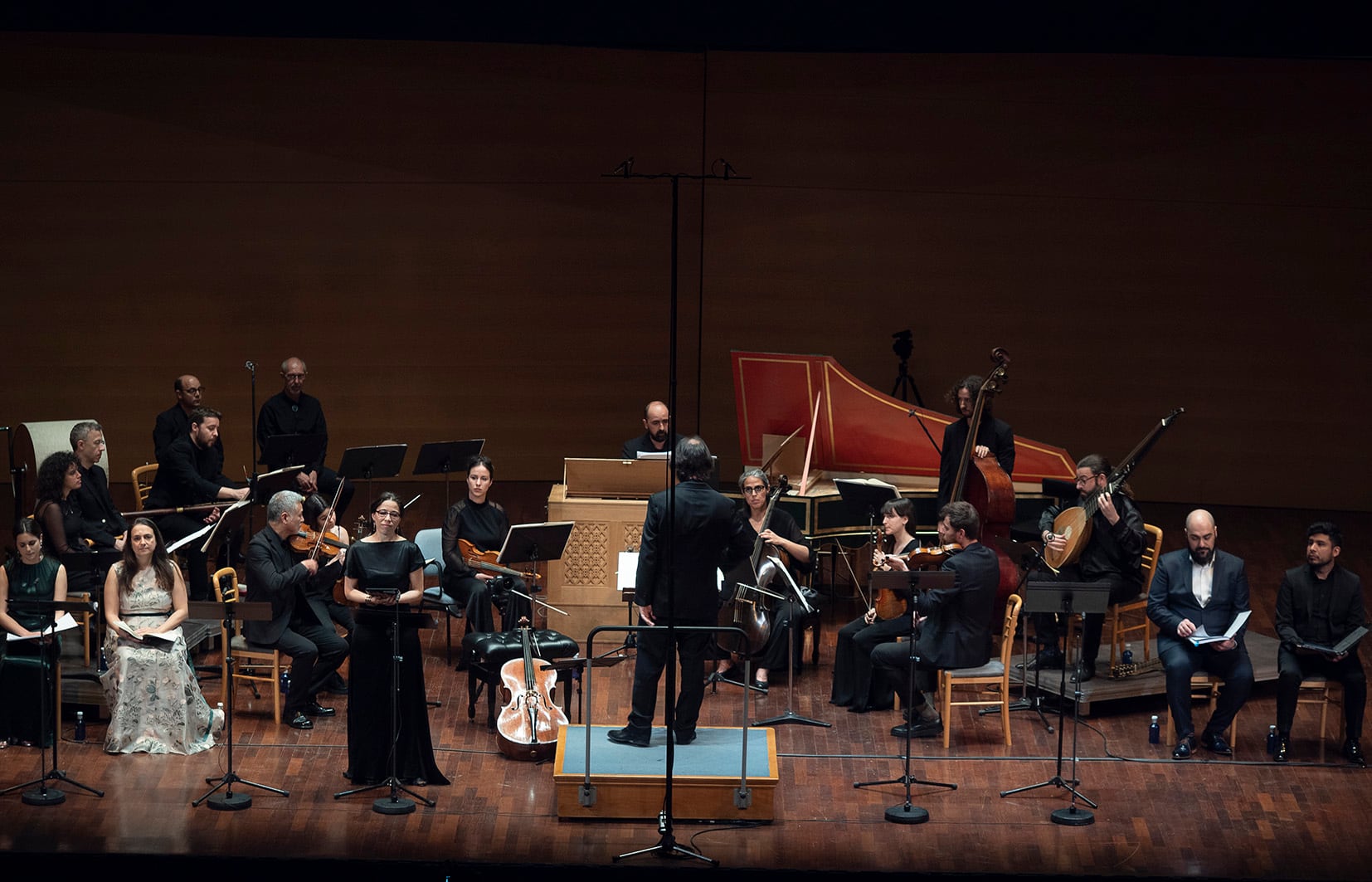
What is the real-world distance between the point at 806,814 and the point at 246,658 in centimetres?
292

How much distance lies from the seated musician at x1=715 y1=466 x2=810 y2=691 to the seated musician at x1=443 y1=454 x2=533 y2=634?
1120mm

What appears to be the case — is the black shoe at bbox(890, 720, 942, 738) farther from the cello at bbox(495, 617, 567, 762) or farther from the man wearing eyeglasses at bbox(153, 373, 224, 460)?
the man wearing eyeglasses at bbox(153, 373, 224, 460)

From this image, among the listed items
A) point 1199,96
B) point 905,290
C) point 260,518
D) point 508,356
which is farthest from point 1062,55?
point 260,518

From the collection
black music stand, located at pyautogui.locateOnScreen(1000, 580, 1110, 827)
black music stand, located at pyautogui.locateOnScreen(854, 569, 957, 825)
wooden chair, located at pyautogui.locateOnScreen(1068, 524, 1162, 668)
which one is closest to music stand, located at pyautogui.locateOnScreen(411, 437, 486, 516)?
black music stand, located at pyautogui.locateOnScreen(854, 569, 957, 825)

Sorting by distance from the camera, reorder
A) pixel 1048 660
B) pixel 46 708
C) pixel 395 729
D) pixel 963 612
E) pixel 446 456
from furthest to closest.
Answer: pixel 446 456, pixel 1048 660, pixel 963 612, pixel 46 708, pixel 395 729

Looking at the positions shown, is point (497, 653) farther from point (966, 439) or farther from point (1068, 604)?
point (966, 439)

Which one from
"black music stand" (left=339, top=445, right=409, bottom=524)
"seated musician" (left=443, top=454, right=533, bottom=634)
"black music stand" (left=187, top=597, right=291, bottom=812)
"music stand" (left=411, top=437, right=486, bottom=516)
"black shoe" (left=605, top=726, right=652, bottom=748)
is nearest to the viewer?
"black music stand" (left=187, top=597, right=291, bottom=812)

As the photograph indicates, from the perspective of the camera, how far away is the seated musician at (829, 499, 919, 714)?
813 cm

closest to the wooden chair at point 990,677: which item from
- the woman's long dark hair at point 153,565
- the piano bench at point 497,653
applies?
the piano bench at point 497,653

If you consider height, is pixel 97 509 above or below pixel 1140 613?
above

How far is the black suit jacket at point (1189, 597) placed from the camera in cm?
779

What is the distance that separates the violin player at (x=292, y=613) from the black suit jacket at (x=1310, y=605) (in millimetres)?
4501

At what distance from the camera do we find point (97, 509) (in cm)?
876

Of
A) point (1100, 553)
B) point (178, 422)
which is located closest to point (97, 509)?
point (178, 422)
